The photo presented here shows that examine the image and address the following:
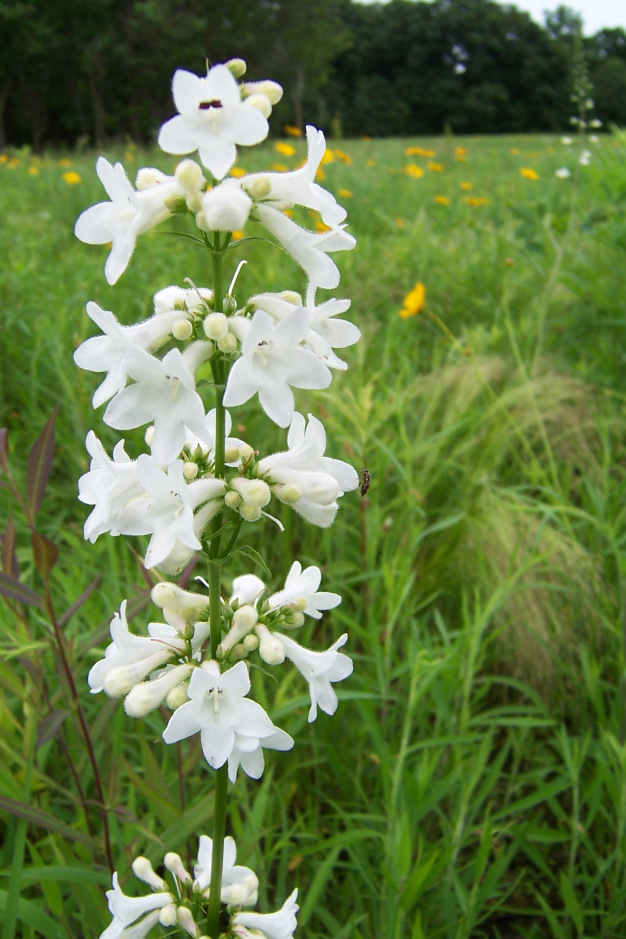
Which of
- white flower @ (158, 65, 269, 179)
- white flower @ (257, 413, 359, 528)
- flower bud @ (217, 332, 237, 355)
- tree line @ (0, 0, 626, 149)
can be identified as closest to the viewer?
white flower @ (158, 65, 269, 179)

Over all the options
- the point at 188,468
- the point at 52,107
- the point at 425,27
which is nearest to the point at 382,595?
the point at 188,468

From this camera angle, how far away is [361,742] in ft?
7.18

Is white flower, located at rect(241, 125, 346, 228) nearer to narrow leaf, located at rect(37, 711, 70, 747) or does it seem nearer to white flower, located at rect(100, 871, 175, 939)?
narrow leaf, located at rect(37, 711, 70, 747)

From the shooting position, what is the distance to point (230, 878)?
1.44 m

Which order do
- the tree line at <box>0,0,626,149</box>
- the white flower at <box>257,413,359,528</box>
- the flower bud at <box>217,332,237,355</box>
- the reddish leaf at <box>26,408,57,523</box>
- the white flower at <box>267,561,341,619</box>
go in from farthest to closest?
the tree line at <box>0,0,626,149</box> < the reddish leaf at <box>26,408,57,523</box> < the white flower at <box>267,561,341,619</box> < the white flower at <box>257,413,359,528</box> < the flower bud at <box>217,332,237,355</box>

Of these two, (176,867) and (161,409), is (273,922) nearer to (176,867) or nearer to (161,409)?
(176,867)

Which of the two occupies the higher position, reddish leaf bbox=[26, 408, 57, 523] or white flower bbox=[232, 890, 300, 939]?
reddish leaf bbox=[26, 408, 57, 523]

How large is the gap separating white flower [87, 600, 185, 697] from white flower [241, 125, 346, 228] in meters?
0.66

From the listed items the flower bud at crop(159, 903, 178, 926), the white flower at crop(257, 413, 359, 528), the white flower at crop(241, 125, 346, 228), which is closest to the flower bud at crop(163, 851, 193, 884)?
the flower bud at crop(159, 903, 178, 926)

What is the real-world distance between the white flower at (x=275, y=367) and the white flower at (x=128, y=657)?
411mm

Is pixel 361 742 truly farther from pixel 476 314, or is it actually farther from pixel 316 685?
pixel 476 314

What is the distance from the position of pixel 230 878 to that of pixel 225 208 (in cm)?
115

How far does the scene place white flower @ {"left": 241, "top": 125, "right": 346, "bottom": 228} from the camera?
116 centimetres

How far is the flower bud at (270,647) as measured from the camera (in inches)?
48.4
